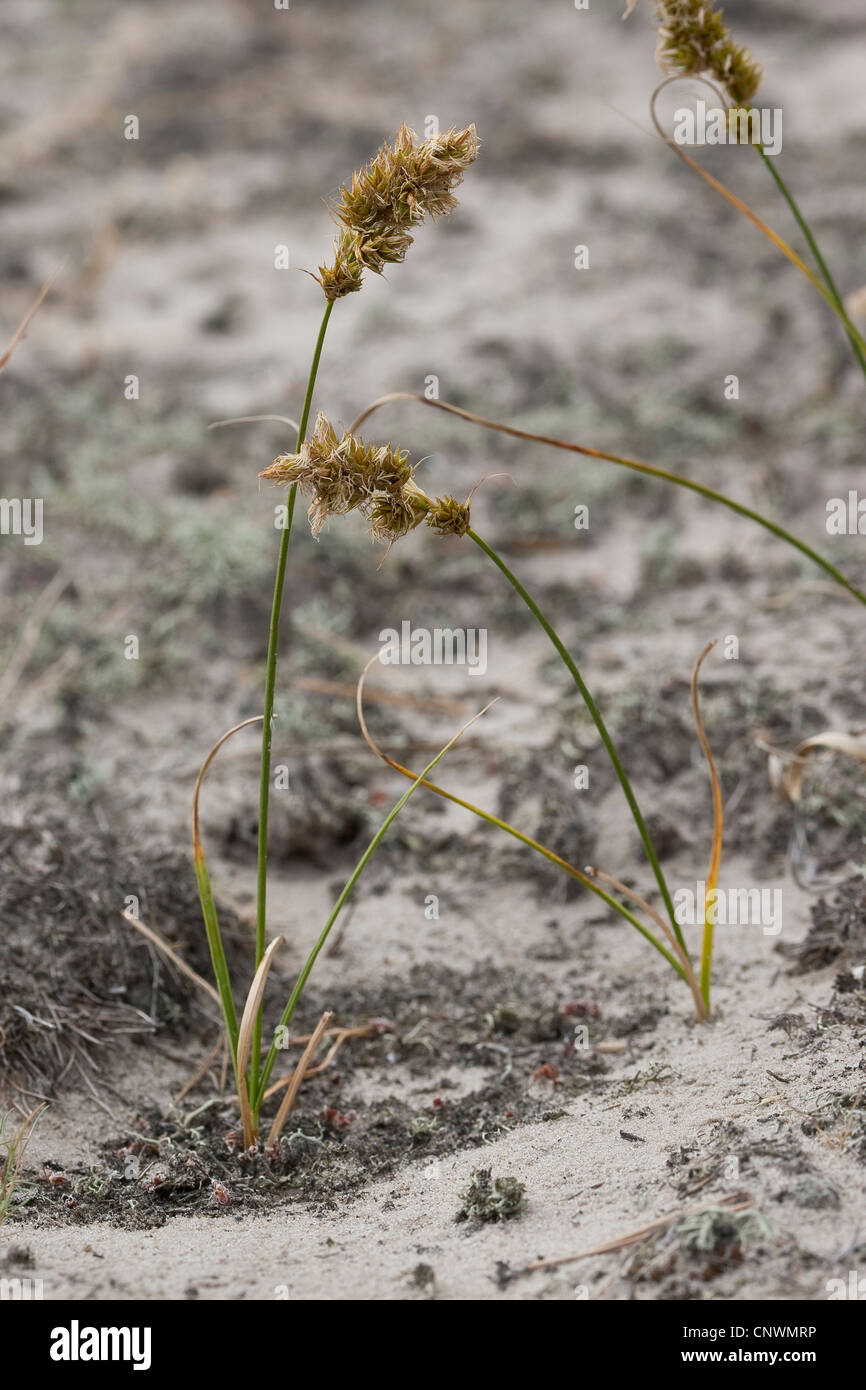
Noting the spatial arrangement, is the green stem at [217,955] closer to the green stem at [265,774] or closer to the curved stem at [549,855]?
the green stem at [265,774]

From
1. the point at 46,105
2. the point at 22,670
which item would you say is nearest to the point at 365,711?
the point at 22,670

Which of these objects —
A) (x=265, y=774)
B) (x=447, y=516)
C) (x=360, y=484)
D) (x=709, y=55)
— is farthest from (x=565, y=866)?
(x=709, y=55)

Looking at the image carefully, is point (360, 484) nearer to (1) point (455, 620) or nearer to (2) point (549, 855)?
(2) point (549, 855)

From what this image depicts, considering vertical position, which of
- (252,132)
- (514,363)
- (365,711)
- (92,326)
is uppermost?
(252,132)

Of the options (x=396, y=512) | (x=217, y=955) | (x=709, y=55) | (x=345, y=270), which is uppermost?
(x=709, y=55)
